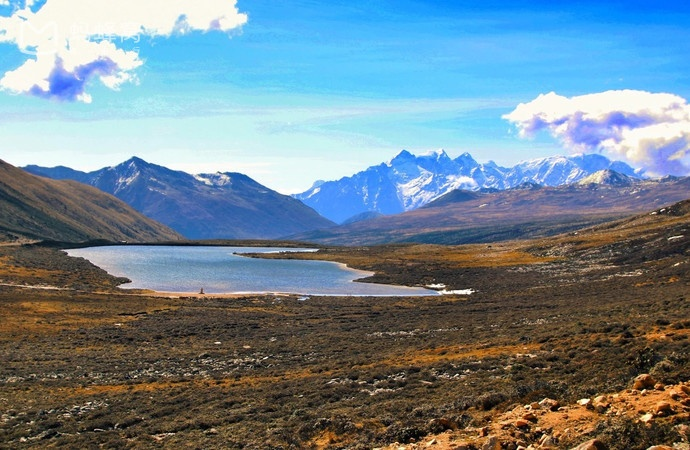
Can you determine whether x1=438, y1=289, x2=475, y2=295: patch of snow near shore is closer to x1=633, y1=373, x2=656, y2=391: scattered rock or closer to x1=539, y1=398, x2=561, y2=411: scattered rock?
x1=633, y1=373, x2=656, y2=391: scattered rock

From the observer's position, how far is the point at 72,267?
135 m

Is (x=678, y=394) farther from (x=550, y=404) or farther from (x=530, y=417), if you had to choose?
(x=530, y=417)

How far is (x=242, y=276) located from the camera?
13425 cm

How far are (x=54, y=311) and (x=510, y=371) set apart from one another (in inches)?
2456

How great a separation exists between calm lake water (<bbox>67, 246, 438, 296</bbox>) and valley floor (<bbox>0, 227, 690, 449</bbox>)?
78.6 feet

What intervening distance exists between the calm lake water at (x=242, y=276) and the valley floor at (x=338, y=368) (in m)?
23.9

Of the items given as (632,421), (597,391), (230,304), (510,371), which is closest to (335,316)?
(230,304)

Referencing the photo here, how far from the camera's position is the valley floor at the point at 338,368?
20734 millimetres

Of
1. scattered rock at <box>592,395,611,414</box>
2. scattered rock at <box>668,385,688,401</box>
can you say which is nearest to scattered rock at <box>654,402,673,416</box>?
scattered rock at <box>668,385,688,401</box>

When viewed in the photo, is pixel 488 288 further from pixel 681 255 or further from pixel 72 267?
pixel 72 267

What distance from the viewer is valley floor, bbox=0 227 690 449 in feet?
68.0

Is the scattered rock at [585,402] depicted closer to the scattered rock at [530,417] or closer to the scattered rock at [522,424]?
the scattered rock at [530,417]

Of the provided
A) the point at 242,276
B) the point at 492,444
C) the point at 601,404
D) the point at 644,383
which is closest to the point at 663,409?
the point at 601,404

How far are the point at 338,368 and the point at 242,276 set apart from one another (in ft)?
326
